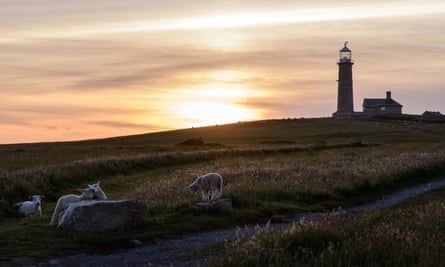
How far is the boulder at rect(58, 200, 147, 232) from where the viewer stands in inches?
745

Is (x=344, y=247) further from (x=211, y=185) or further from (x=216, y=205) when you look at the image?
(x=211, y=185)

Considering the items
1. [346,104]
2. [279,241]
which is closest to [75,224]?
[279,241]

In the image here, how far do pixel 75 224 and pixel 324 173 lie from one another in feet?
60.7

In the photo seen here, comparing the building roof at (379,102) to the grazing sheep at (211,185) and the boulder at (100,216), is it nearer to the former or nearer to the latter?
the grazing sheep at (211,185)

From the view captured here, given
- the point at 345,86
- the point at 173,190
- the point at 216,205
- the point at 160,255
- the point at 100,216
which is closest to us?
the point at 160,255

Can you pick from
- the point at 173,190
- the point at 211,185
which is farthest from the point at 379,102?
the point at 211,185

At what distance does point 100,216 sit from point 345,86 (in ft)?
446

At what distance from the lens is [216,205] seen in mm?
22203

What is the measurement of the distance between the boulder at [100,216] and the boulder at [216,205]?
2.99m

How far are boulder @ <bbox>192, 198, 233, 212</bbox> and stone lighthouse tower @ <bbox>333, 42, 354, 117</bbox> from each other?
430 ft

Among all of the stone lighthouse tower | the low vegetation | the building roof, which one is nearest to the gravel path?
the low vegetation

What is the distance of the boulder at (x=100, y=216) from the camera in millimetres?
18922

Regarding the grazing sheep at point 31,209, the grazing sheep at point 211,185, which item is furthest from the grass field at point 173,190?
the grazing sheep at point 211,185

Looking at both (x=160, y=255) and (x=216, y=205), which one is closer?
(x=160, y=255)
